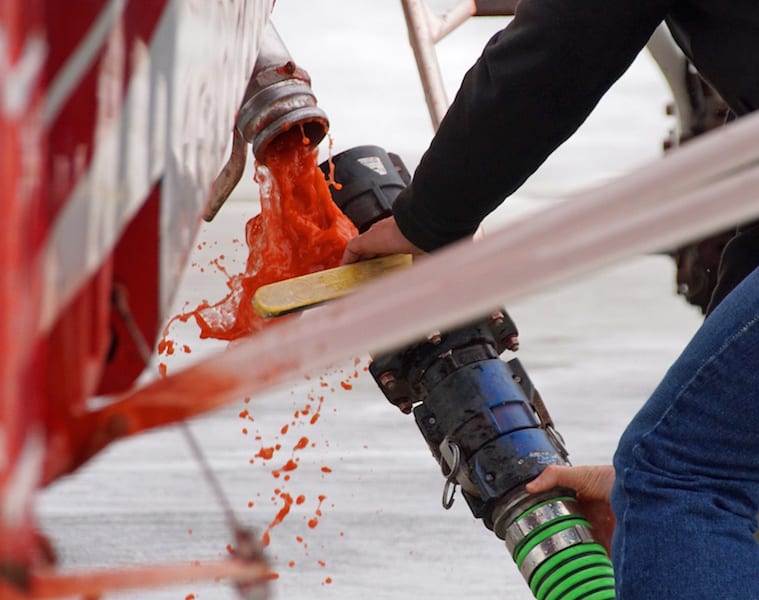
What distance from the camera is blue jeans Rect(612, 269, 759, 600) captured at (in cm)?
100

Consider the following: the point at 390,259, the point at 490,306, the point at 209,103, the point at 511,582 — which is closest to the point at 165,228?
the point at 209,103

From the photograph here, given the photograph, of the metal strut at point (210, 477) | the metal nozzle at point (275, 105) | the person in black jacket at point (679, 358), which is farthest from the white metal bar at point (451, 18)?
the metal strut at point (210, 477)

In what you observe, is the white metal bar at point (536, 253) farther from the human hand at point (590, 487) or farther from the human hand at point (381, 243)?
the human hand at point (590, 487)

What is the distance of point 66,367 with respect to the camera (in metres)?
0.56

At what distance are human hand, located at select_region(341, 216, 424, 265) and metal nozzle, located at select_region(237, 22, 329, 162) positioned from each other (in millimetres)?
A: 224

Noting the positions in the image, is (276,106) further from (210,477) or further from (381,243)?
(210,477)

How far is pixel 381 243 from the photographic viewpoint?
50.8 inches

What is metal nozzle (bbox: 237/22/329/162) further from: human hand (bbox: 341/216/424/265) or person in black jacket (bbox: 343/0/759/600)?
person in black jacket (bbox: 343/0/759/600)

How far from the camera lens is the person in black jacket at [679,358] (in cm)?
100

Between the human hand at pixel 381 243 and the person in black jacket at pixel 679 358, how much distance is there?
0.15 m

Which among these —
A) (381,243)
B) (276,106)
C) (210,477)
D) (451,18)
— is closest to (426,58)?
(451,18)

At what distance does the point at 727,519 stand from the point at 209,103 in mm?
521

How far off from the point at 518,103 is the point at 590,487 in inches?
18.3

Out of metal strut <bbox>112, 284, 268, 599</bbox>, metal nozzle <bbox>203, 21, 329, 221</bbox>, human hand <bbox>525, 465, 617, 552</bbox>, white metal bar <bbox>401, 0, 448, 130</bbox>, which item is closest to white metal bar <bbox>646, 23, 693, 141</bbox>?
white metal bar <bbox>401, 0, 448, 130</bbox>
